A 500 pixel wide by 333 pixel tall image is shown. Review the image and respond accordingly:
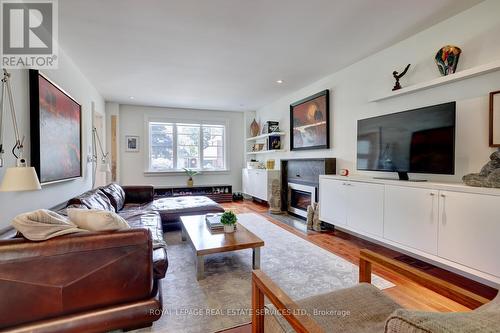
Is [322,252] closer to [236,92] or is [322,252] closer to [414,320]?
[414,320]

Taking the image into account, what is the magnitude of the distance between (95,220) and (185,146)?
17.1ft

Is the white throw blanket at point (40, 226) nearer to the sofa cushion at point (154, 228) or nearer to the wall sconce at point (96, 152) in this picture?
the sofa cushion at point (154, 228)

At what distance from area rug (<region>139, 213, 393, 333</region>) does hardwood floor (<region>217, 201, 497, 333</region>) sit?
0.39 feet

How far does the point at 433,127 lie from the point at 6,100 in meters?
3.72

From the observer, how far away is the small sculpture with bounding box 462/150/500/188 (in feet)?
6.08

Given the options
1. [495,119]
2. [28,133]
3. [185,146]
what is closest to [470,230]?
[495,119]

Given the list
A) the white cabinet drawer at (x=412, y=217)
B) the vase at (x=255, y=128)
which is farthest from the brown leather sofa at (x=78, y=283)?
the vase at (x=255, y=128)

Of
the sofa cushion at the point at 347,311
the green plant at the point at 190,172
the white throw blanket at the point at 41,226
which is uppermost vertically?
the green plant at the point at 190,172

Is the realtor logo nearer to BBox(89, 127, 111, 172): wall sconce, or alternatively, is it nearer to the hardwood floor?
BBox(89, 127, 111, 172): wall sconce

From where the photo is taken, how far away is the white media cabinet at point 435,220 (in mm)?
1832

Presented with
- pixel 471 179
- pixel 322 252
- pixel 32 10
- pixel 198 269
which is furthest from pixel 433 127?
pixel 32 10

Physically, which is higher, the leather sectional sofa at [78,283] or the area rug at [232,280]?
the leather sectional sofa at [78,283]

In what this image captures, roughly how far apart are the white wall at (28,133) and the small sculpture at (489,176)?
364 cm

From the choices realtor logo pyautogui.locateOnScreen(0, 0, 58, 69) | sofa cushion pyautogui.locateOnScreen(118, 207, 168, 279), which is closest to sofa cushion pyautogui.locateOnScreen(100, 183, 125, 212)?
sofa cushion pyautogui.locateOnScreen(118, 207, 168, 279)
